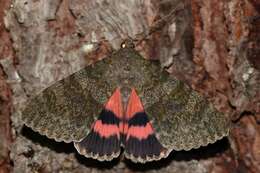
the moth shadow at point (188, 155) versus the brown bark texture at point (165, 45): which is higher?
the brown bark texture at point (165, 45)

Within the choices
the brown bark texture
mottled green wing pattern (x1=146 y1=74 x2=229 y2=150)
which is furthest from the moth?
the brown bark texture

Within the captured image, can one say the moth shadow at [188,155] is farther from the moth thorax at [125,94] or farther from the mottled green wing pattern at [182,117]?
the moth thorax at [125,94]

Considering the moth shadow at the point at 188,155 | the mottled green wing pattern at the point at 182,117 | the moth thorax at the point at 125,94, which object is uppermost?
the moth thorax at the point at 125,94

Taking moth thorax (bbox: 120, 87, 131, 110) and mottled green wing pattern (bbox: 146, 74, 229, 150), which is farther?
moth thorax (bbox: 120, 87, 131, 110)

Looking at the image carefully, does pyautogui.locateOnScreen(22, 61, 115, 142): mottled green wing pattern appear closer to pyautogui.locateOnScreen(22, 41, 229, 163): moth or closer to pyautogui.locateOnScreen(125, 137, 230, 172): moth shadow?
pyautogui.locateOnScreen(22, 41, 229, 163): moth

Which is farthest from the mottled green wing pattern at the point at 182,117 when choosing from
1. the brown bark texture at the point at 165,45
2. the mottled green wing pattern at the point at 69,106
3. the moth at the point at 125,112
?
the mottled green wing pattern at the point at 69,106

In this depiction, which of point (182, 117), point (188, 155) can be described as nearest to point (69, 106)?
point (182, 117)
